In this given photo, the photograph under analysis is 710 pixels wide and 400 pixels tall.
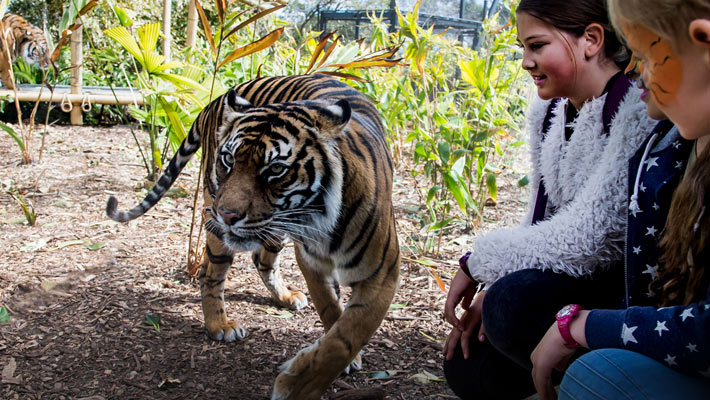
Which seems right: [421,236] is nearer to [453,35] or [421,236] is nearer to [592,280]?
[592,280]

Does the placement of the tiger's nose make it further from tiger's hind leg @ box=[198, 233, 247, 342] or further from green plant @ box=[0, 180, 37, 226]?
green plant @ box=[0, 180, 37, 226]

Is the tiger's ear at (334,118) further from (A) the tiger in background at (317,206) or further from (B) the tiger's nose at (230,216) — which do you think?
→ (B) the tiger's nose at (230,216)

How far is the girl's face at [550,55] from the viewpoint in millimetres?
1684

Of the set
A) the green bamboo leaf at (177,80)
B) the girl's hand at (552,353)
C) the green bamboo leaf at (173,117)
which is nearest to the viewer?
the girl's hand at (552,353)

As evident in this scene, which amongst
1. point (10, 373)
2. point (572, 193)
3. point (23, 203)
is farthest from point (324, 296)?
point (23, 203)

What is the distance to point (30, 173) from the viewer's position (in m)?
4.74

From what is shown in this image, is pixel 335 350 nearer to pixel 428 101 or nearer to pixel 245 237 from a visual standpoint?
pixel 245 237

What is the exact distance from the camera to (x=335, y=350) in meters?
2.08

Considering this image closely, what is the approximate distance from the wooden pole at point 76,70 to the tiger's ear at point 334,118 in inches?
143

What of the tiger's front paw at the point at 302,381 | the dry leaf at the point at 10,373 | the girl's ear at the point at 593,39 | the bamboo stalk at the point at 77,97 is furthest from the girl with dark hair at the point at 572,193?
the bamboo stalk at the point at 77,97

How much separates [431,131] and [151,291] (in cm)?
192

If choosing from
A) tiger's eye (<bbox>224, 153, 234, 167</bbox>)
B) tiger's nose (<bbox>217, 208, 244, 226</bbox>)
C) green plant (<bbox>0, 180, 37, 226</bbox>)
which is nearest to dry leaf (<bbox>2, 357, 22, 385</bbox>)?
tiger's nose (<bbox>217, 208, 244, 226</bbox>)

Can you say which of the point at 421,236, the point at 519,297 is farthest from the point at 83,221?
the point at 519,297

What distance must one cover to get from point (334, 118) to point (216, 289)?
108cm
